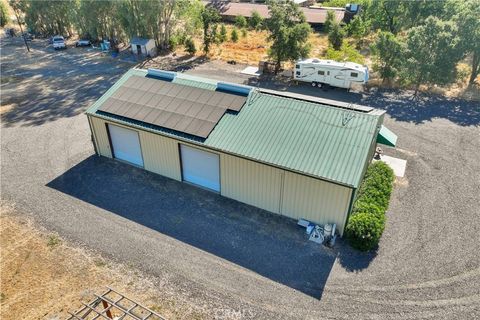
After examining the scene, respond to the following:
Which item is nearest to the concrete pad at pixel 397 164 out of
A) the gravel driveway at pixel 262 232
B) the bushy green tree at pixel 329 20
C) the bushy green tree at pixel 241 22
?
the gravel driveway at pixel 262 232

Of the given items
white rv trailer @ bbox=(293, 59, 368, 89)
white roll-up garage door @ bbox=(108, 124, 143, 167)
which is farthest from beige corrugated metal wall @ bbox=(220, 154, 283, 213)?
white rv trailer @ bbox=(293, 59, 368, 89)

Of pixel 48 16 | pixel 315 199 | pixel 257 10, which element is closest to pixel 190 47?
pixel 257 10

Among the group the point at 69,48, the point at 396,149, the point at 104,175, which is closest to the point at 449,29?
the point at 396,149

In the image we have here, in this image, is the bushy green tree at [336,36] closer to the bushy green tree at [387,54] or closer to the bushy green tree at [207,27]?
the bushy green tree at [387,54]

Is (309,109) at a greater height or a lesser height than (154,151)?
greater

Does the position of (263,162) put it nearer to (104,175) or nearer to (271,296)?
(271,296)

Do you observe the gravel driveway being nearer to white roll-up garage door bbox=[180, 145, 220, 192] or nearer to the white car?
Answer: white roll-up garage door bbox=[180, 145, 220, 192]

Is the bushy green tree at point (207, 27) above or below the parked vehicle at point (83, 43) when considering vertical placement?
above
